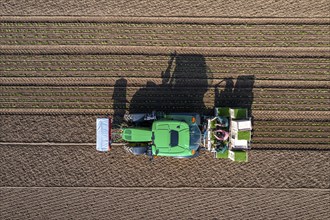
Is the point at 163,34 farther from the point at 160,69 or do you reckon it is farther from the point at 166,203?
the point at 166,203

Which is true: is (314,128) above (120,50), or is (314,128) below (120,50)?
below

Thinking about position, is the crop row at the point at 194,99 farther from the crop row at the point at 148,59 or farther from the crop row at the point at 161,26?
the crop row at the point at 161,26

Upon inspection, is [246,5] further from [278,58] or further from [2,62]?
[2,62]

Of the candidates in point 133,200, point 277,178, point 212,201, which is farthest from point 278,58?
point 133,200

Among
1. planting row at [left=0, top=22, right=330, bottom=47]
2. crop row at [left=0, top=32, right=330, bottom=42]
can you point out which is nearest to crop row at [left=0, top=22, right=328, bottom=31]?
planting row at [left=0, top=22, right=330, bottom=47]

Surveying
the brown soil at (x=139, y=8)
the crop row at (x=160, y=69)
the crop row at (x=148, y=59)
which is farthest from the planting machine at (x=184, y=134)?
the brown soil at (x=139, y=8)

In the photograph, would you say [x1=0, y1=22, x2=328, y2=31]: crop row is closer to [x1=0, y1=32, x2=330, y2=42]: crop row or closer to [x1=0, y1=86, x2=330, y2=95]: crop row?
[x1=0, y1=32, x2=330, y2=42]: crop row

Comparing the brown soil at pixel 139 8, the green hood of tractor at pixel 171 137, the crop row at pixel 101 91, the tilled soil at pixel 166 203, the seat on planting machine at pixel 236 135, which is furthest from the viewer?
the brown soil at pixel 139 8
